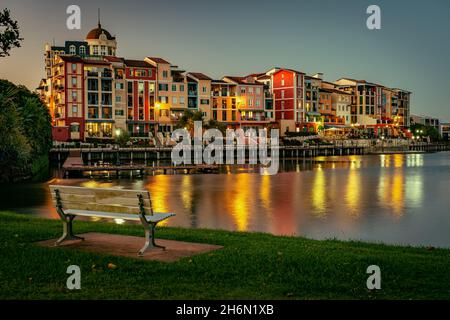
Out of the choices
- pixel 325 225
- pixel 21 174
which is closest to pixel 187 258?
pixel 325 225

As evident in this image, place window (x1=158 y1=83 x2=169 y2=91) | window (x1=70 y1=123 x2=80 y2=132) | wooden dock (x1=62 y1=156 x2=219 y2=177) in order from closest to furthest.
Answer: wooden dock (x1=62 y1=156 x2=219 y2=177), window (x1=70 y1=123 x2=80 y2=132), window (x1=158 y1=83 x2=169 y2=91)

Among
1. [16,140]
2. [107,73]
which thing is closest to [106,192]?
[16,140]

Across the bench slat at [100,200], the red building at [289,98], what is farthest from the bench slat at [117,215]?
the red building at [289,98]

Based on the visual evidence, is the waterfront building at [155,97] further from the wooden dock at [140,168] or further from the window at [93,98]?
the wooden dock at [140,168]

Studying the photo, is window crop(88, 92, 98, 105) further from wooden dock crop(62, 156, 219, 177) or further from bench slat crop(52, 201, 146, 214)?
bench slat crop(52, 201, 146, 214)

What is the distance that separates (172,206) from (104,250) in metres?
19.3

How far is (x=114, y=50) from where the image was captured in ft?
373

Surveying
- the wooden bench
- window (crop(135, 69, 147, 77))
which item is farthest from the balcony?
the wooden bench

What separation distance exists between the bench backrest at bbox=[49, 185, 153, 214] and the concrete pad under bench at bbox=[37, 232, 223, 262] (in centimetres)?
75

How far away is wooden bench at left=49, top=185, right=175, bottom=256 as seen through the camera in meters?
10.7

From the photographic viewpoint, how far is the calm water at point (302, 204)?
74.4 feet

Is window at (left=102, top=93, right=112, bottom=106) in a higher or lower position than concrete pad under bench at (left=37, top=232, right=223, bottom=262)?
higher

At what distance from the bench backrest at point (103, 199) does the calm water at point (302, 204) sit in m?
11.1
